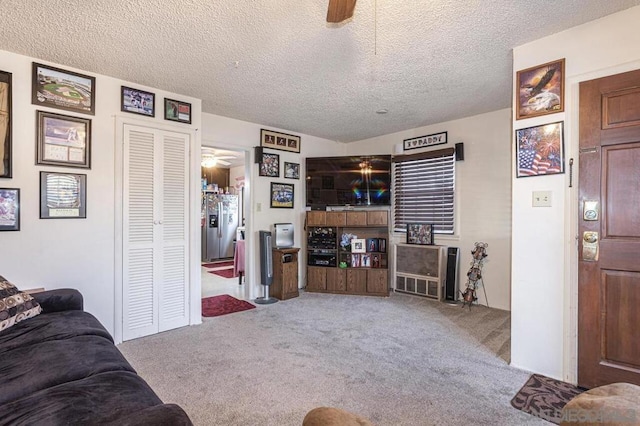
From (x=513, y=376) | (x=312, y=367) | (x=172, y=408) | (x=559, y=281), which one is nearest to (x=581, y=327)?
(x=559, y=281)

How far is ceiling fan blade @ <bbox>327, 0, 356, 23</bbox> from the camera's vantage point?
1.39 metres

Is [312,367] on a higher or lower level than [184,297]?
lower

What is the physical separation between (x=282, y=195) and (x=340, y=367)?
295 centimetres

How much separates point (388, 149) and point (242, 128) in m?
2.34

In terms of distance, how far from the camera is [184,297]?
3422mm

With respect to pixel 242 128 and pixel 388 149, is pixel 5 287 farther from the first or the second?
pixel 388 149

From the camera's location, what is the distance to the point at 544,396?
2047 millimetres

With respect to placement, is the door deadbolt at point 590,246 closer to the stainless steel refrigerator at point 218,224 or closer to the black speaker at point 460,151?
the black speaker at point 460,151

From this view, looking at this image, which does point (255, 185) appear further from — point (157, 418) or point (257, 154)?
point (157, 418)

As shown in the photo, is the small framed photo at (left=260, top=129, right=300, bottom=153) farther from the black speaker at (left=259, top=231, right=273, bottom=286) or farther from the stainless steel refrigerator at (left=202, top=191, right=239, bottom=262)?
the stainless steel refrigerator at (left=202, top=191, right=239, bottom=262)

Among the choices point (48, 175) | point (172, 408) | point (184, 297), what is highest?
point (48, 175)

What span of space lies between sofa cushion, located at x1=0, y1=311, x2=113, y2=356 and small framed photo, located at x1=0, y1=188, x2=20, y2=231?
86 cm

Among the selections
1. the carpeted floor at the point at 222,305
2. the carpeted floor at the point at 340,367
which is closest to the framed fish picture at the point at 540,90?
the carpeted floor at the point at 340,367

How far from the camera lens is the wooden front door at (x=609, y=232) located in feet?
6.48
